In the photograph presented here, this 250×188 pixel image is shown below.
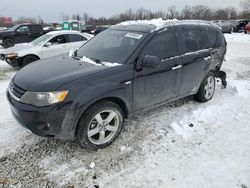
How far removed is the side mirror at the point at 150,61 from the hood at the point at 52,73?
563 millimetres

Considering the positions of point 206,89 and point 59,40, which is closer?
point 206,89

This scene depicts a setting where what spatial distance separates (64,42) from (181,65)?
6.31 meters

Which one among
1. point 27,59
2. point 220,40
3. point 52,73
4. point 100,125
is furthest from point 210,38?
point 27,59

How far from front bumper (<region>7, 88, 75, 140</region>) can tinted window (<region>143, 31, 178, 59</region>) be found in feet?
5.02

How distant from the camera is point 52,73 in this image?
318 cm

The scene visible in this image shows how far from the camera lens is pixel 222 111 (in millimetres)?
4664

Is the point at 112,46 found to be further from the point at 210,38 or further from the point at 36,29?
the point at 36,29

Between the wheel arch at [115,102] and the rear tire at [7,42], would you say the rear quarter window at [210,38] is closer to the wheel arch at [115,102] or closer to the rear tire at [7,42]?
the wheel arch at [115,102]

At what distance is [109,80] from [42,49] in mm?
6218

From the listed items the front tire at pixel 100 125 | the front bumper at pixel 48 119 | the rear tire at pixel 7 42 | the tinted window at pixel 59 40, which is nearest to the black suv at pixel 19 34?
the rear tire at pixel 7 42

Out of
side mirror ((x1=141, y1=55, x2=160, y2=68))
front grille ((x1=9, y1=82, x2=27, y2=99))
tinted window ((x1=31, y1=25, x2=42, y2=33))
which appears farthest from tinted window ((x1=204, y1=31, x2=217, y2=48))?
tinted window ((x1=31, y1=25, x2=42, y2=33))

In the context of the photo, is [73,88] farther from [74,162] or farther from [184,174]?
[184,174]

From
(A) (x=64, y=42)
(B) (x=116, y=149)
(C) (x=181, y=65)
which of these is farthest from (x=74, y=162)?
(A) (x=64, y=42)

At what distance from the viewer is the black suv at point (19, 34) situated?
1533 centimetres
